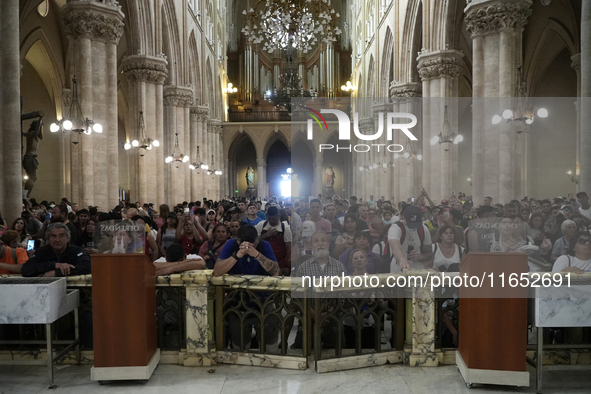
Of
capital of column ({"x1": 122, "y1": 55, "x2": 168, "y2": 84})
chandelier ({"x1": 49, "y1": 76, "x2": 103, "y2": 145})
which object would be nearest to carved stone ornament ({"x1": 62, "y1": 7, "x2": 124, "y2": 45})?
chandelier ({"x1": 49, "y1": 76, "x2": 103, "y2": 145})

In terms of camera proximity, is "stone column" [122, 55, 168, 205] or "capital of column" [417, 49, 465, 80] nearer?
"capital of column" [417, 49, 465, 80]

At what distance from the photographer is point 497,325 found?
396 cm

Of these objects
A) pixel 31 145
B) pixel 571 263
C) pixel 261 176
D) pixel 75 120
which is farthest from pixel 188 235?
pixel 261 176

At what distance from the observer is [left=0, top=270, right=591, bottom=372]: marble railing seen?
4.40 m

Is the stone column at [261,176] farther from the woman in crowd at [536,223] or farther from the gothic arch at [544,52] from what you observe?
the woman in crowd at [536,223]

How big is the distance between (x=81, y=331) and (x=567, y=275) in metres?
4.44

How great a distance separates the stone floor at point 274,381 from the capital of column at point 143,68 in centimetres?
1299

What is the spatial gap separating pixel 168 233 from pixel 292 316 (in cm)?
322

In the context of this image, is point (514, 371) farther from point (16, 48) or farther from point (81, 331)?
point (16, 48)

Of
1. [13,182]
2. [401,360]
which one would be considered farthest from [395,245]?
[13,182]

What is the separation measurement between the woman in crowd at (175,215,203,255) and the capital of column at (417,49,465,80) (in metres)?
10.9

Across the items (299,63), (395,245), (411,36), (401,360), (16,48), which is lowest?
(401,360)

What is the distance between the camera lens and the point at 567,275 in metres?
4.17

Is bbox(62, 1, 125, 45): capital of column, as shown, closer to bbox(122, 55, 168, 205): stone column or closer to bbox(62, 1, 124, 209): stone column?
bbox(62, 1, 124, 209): stone column
